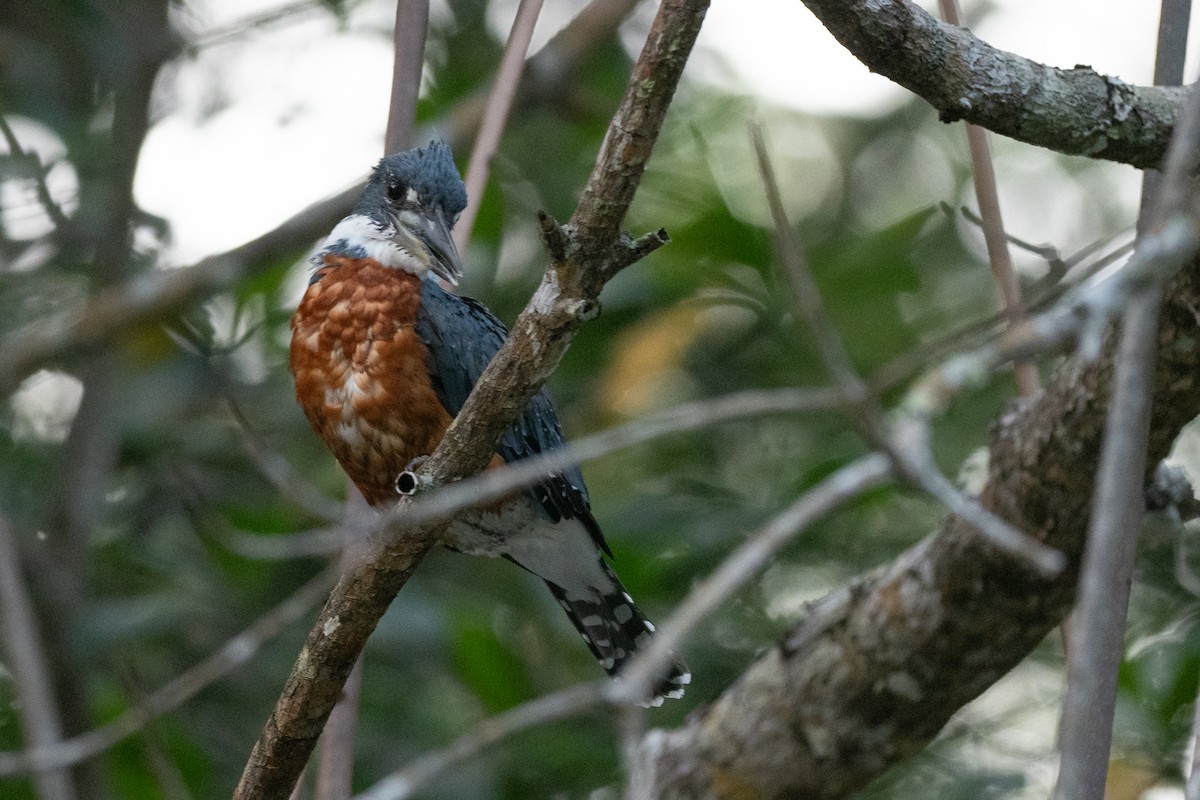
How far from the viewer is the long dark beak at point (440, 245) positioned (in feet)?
13.1

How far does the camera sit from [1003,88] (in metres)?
2.71

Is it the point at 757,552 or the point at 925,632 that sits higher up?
the point at 757,552

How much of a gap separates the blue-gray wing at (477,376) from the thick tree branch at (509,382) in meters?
1.03

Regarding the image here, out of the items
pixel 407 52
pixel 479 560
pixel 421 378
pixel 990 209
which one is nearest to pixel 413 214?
pixel 421 378

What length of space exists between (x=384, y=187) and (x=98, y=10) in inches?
73.4

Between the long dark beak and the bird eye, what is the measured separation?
0.14 meters

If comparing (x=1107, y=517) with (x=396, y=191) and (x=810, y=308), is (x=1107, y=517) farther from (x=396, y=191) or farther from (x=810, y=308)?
(x=396, y=191)

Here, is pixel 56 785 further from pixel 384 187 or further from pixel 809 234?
pixel 809 234

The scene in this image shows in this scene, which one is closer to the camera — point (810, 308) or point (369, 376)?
point (810, 308)

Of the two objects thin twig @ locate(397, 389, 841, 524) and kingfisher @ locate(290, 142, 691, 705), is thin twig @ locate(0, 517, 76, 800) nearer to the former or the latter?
kingfisher @ locate(290, 142, 691, 705)

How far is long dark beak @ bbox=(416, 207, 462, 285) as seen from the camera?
3.99m

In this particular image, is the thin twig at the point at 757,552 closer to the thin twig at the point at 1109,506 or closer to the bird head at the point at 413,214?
the thin twig at the point at 1109,506

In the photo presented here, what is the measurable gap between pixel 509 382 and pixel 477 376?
140cm

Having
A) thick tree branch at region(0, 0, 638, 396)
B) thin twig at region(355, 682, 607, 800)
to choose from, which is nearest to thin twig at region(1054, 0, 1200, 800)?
thin twig at region(355, 682, 607, 800)
